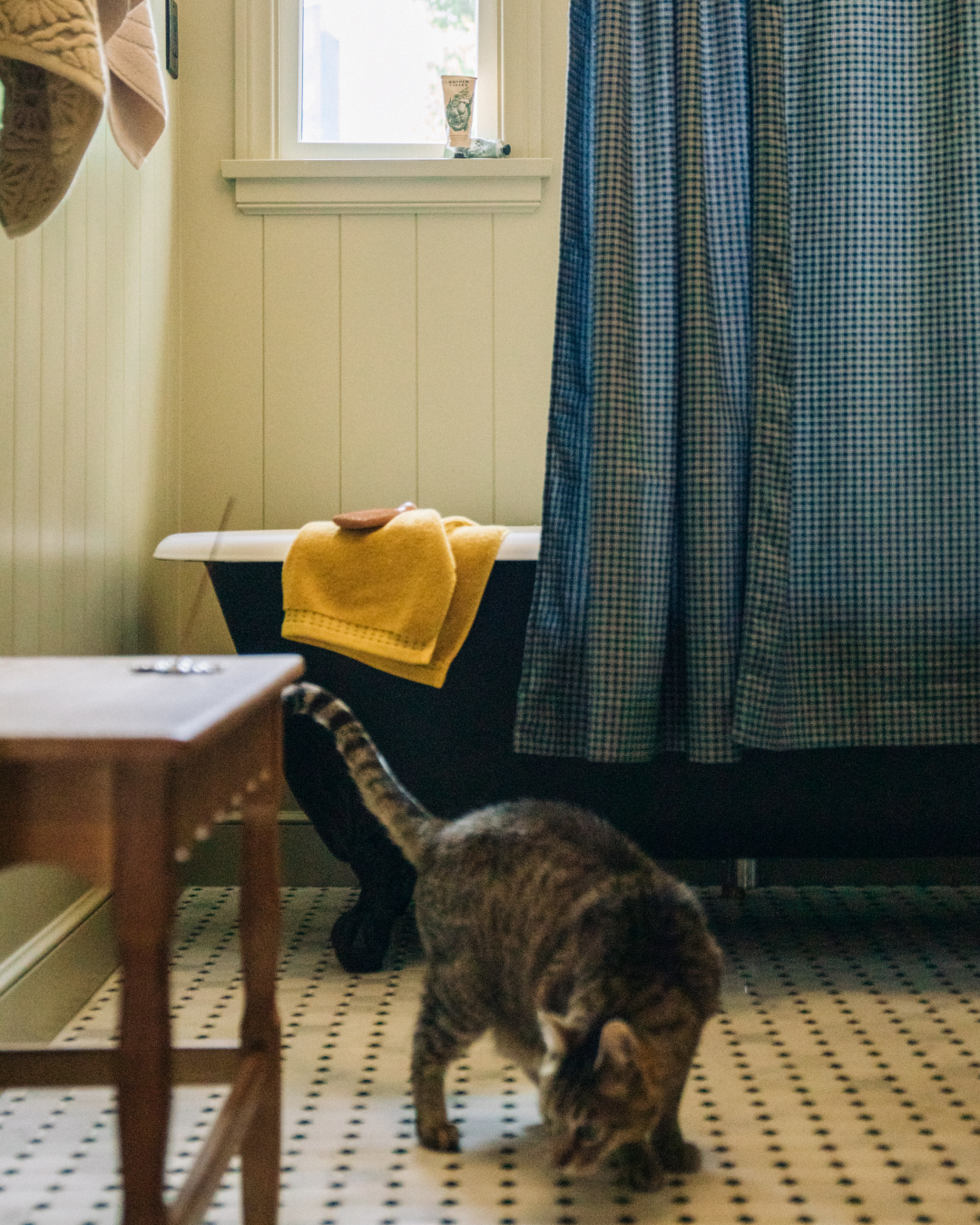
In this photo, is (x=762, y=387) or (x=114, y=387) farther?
(x=114, y=387)

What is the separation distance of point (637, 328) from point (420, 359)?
2.59 feet

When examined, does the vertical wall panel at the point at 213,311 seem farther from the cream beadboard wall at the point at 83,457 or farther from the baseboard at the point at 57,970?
the baseboard at the point at 57,970

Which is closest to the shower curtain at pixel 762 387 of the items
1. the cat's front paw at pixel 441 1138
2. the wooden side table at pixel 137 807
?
the cat's front paw at pixel 441 1138

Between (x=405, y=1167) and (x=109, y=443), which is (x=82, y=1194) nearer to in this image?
(x=405, y=1167)

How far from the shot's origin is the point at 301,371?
91.0 inches

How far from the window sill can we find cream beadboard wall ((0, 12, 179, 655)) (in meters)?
0.18

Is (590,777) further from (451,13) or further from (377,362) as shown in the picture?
(451,13)

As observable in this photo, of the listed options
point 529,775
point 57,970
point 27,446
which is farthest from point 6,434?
point 529,775

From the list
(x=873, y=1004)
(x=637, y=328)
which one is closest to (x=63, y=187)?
→ (x=637, y=328)

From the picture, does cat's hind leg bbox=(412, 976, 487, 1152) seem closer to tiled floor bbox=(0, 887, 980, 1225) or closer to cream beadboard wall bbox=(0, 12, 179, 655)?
tiled floor bbox=(0, 887, 980, 1225)

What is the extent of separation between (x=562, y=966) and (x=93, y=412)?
1.17m

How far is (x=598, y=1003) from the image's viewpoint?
3.46ft

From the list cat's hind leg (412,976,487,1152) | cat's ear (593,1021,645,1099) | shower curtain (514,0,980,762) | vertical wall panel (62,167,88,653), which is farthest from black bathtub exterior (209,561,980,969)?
cat's ear (593,1021,645,1099)

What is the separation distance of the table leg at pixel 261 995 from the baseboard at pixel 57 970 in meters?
0.56
